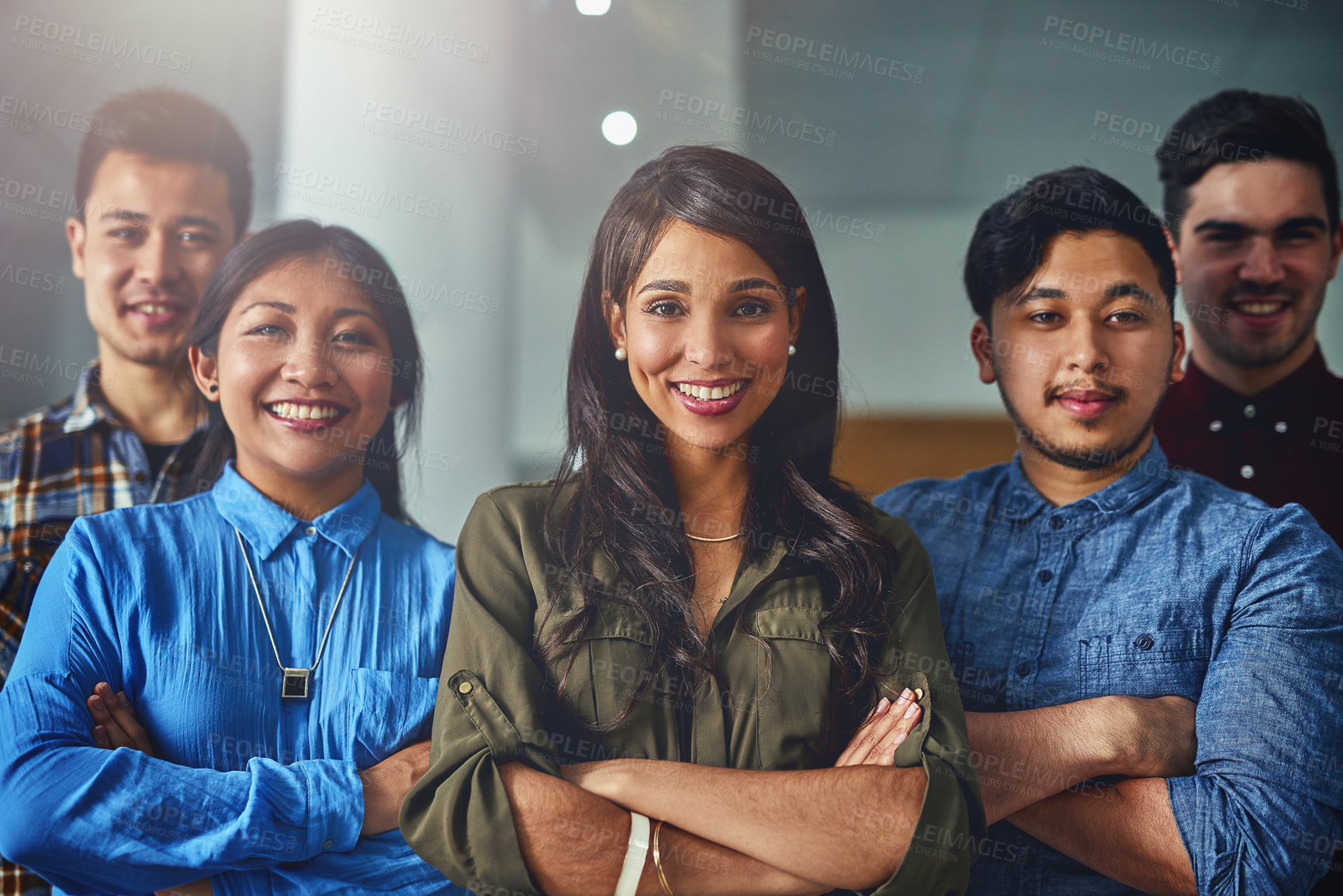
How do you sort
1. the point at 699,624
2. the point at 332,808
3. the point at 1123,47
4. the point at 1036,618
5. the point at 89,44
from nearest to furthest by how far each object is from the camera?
the point at 332,808, the point at 699,624, the point at 1036,618, the point at 1123,47, the point at 89,44

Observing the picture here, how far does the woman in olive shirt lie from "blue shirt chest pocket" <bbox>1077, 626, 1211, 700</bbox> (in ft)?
1.27

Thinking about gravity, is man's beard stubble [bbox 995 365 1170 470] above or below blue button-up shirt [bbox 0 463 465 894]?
above

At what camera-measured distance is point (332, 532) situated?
2367 millimetres

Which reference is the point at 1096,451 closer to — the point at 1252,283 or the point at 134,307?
the point at 1252,283

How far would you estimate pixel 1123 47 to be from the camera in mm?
2584

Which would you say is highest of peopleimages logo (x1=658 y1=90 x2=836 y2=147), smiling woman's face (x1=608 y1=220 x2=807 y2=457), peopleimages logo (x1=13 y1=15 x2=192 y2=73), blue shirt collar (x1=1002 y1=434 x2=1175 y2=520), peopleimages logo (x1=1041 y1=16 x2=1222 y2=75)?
peopleimages logo (x1=1041 y1=16 x2=1222 y2=75)

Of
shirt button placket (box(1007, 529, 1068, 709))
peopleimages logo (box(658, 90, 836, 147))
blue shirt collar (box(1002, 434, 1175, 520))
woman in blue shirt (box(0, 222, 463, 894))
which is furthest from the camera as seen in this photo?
peopleimages logo (box(658, 90, 836, 147))

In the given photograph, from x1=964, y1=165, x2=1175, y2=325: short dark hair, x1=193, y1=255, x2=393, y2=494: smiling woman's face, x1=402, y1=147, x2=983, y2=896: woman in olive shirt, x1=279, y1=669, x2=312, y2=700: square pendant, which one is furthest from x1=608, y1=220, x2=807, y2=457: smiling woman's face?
x1=279, y1=669, x2=312, y2=700: square pendant

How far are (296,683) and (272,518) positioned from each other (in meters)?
0.39

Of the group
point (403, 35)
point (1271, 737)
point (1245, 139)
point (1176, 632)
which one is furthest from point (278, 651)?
point (1245, 139)

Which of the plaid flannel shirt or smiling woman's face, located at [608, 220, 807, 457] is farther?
the plaid flannel shirt

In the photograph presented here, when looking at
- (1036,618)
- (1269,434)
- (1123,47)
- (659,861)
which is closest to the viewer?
(659,861)

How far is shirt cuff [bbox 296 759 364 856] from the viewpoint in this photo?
6.89 feet

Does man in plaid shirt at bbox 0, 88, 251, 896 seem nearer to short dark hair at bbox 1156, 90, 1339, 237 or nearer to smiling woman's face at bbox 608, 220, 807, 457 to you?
smiling woman's face at bbox 608, 220, 807, 457
